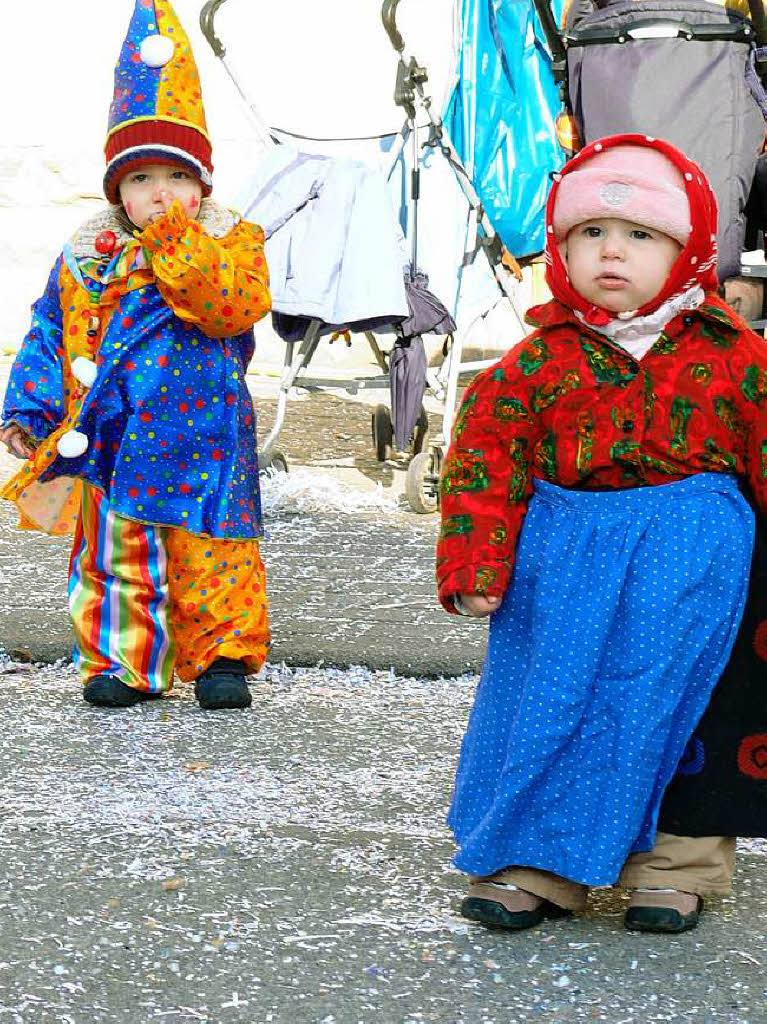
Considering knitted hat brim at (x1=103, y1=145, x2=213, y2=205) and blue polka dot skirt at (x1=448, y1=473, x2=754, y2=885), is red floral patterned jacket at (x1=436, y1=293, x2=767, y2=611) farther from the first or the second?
knitted hat brim at (x1=103, y1=145, x2=213, y2=205)

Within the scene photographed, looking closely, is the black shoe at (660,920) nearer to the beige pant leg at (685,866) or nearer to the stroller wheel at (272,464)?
the beige pant leg at (685,866)

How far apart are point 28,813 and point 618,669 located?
101 cm

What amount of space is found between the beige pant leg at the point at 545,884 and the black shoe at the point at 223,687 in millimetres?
1118

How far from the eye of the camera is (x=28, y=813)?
8.16 feet

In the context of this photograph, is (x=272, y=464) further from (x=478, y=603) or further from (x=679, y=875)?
(x=679, y=875)

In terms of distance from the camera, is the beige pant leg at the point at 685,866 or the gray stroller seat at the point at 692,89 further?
the gray stroller seat at the point at 692,89

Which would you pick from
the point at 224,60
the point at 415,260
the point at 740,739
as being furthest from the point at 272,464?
the point at 740,739

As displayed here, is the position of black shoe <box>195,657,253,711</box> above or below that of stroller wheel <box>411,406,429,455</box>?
below

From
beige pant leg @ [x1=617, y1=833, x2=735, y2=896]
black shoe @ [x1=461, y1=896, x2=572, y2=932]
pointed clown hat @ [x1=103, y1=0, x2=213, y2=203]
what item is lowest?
black shoe @ [x1=461, y1=896, x2=572, y2=932]

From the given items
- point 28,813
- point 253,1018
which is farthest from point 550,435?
point 28,813

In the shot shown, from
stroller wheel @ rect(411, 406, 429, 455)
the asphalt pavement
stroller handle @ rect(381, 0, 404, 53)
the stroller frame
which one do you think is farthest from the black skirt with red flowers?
stroller wheel @ rect(411, 406, 429, 455)

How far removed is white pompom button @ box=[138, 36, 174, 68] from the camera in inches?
124

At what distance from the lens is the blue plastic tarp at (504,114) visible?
19.7ft

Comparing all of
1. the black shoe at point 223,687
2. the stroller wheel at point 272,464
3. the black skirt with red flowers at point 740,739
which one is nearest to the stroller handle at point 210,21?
the stroller wheel at point 272,464
